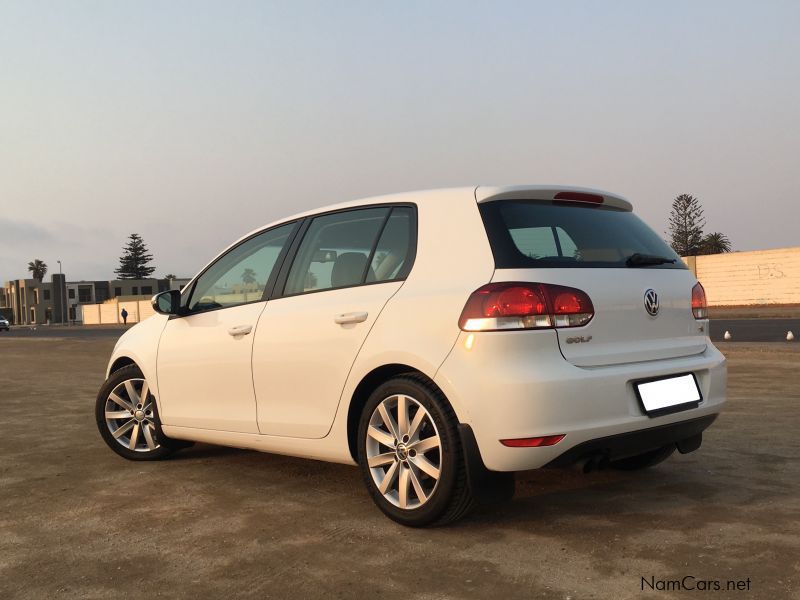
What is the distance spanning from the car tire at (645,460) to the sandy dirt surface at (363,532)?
70mm

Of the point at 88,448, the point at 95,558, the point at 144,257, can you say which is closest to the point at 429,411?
the point at 95,558

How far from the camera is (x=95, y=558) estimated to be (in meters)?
3.50

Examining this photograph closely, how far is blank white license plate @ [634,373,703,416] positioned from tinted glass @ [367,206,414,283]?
4.32 feet

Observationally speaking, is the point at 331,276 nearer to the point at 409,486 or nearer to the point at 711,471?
the point at 409,486

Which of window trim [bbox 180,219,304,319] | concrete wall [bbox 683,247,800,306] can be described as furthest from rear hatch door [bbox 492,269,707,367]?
concrete wall [bbox 683,247,800,306]

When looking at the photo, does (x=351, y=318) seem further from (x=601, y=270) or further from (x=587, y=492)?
(x=587, y=492)

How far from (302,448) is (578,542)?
1.63 m

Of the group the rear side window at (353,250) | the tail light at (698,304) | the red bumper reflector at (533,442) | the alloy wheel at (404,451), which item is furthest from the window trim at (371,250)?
the tail light at (698,304)

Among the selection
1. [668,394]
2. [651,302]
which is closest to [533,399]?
[668,394]

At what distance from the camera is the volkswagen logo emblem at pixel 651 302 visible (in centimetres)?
385

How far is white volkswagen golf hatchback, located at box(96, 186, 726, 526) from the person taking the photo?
3445 mm

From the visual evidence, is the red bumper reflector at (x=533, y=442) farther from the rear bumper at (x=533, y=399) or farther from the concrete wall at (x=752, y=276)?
the concrete wall at (x=752, y=276)

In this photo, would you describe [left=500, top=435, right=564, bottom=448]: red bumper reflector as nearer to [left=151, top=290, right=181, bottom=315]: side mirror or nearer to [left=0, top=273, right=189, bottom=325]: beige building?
[left=151, top=290, right=181, bottom=315]: side mirror

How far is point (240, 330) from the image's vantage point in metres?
4.78
